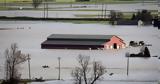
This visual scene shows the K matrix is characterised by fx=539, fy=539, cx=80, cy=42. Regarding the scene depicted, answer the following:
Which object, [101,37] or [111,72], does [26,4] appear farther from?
[111,72]

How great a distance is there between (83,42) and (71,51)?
0.66 metres

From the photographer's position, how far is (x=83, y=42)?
785 cm

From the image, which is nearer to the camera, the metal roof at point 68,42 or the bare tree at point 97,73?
the bare tree at point 97,73

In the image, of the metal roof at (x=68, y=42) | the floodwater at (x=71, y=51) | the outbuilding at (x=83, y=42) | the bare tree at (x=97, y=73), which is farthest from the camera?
the metal roof at (x=68, y=42)

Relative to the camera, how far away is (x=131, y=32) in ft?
31.9

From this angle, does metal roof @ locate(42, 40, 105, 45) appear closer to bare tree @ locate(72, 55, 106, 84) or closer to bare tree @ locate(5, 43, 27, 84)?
bare tree @ locate(5, 43, 27, 84)

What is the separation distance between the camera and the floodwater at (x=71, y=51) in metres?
5.42

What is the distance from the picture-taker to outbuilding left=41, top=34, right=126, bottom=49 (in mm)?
7602

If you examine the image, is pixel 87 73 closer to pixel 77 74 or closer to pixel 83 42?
pixel 77 74

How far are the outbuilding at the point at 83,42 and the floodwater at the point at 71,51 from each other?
21cm

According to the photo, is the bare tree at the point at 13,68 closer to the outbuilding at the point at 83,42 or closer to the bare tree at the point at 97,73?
the bare tree at the point at 97,73

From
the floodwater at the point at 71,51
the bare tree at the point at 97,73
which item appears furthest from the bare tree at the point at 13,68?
the bare tree at the point at 97,73

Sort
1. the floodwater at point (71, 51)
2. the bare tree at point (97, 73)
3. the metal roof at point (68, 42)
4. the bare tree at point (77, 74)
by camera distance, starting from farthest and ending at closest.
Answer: the metal roof at point (68, 42)
the floodwater at point (71, 51)
the bare tree at point (97, 73)
the bare tree at point (77, 74)

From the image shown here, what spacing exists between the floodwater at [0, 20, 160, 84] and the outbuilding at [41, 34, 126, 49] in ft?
0.69
